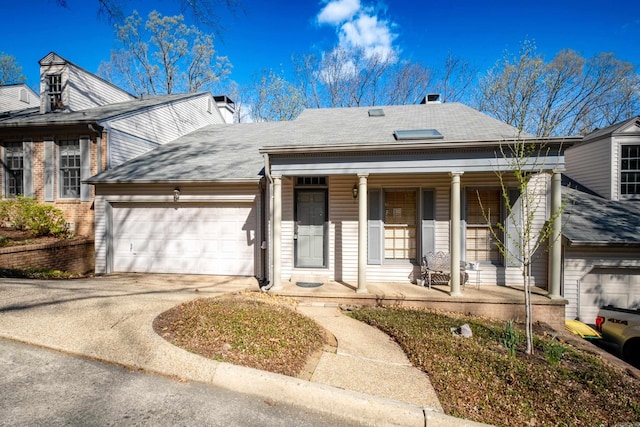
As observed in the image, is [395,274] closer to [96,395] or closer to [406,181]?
[406,181]

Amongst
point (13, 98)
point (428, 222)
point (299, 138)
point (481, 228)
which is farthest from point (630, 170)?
point (13, 98)

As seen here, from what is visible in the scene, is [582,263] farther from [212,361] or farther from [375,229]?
[212,361]

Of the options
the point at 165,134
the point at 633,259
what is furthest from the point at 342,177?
the point at 165,134

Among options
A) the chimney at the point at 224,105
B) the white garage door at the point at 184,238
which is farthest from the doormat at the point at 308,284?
the chimney at the point at 224,105

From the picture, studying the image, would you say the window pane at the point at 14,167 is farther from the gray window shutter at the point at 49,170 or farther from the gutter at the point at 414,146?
the gutter at the point at 414,146

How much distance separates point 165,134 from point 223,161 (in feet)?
15.6

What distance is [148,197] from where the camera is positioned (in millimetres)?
9703

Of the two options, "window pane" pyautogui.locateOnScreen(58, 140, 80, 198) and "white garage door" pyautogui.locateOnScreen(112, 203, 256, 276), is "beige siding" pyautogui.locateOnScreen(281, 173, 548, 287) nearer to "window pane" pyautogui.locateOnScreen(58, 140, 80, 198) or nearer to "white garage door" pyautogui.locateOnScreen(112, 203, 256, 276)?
"white garage door" pyautogui.locateOnScreen(112, 203, 256, 276)

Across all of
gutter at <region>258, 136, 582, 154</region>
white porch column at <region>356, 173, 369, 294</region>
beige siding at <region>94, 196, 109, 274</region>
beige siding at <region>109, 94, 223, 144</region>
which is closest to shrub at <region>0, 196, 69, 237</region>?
beige siding at <region>94, 196, 109, 274</region>

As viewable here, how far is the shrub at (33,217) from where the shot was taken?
1013cm

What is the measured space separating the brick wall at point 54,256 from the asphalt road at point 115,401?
253 inches

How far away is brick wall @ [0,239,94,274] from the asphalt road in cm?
643

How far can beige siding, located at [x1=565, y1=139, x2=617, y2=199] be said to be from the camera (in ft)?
32.9

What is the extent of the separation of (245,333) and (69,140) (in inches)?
420
